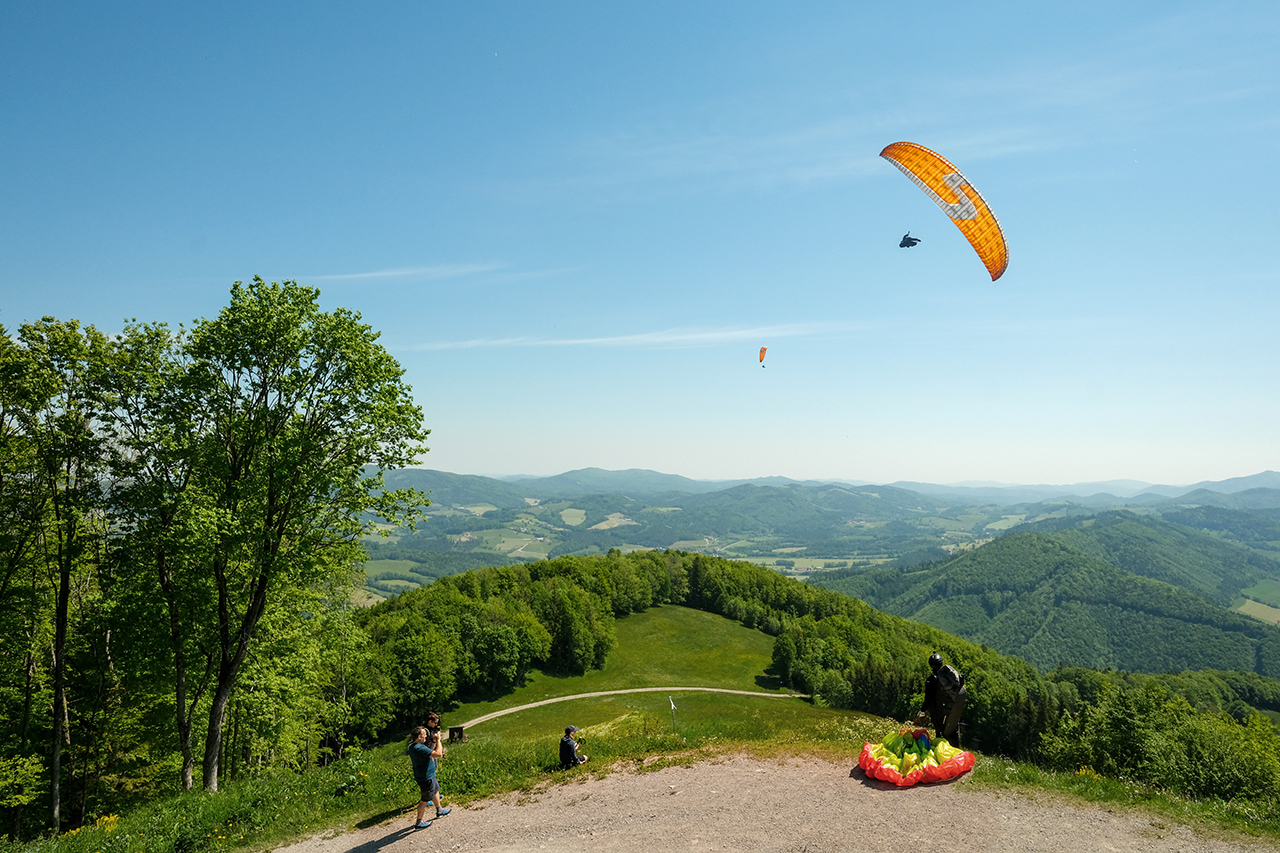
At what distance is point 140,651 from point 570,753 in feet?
50.3

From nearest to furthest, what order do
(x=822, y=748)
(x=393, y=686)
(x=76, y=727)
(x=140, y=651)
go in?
1. (x=822, y=748)
2. (x=140, y=651)
3. (x=76, y=727)
4. (x=393, y=686)

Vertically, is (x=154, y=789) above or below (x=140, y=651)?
below

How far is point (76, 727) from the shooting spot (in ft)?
83.7

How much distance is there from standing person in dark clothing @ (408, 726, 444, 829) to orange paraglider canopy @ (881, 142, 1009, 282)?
24.9 m

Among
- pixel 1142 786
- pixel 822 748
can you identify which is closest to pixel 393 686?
pixel 822 748

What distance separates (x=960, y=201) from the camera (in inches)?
907

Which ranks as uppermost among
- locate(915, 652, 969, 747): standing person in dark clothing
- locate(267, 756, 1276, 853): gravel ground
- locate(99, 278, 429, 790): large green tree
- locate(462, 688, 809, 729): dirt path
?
locate(99, 278, 429, 790): large green tree

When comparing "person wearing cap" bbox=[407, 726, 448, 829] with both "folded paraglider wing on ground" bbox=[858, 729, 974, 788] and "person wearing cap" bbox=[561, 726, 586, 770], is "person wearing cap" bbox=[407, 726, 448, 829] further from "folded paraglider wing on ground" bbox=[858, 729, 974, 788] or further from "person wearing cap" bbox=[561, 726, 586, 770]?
"folded paraglider wing on ground" bbox=[858, 729, 974, 788]

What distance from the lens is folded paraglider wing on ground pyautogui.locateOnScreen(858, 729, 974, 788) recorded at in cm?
1351

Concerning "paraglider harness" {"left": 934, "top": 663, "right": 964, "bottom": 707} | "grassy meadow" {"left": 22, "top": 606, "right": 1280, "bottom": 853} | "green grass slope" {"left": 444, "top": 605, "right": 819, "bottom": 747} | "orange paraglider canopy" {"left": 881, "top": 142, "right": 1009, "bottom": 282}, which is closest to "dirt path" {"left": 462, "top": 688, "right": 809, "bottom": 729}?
"green grass slope" {"left": 444, "top": 605, "right": 819, "bottom": 747}

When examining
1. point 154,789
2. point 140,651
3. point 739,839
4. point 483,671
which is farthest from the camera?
point 483,671

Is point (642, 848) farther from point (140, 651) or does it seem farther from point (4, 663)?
point (4, 663)

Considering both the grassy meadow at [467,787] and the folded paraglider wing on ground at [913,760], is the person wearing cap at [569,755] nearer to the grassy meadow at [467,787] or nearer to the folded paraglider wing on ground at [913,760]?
the grassy meadow at [467,787]

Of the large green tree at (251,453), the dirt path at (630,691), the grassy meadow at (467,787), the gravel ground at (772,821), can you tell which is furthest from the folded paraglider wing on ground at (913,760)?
the dirt path at (630,691)
